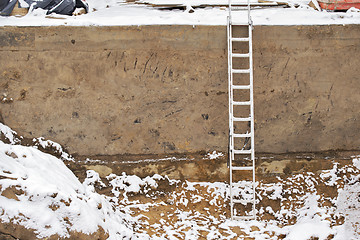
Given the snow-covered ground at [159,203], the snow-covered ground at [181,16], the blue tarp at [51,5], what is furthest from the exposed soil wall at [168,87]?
the blue tarp at [51,5]

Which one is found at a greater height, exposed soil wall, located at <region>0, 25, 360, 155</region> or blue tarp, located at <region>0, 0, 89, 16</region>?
blue tarp, located at <region>0, 0, 89, 16</region>

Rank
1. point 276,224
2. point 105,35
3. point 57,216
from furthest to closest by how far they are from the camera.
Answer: point 105,35 → point 276,224 → point 57,216

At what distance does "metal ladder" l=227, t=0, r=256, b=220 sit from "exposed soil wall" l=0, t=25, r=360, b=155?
156mm

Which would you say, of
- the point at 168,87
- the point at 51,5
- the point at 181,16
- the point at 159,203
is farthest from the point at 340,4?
the point at 51,5

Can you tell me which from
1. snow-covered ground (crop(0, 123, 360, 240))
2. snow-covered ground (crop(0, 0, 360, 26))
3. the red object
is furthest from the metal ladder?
the red object

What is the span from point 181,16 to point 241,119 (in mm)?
1886

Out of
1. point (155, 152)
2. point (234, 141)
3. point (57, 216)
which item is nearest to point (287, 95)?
point (234, 141)

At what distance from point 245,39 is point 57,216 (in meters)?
3.58

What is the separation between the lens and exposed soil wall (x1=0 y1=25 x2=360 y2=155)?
23.5 ft

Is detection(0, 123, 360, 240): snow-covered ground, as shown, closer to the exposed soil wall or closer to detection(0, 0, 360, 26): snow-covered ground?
the exposed soil wall

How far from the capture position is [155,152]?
7.46 m

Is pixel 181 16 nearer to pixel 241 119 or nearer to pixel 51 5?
pixel 241 119

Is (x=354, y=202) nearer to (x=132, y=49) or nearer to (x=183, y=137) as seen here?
(x=183, y=137)

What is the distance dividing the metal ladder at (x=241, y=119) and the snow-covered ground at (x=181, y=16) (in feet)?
1.25
